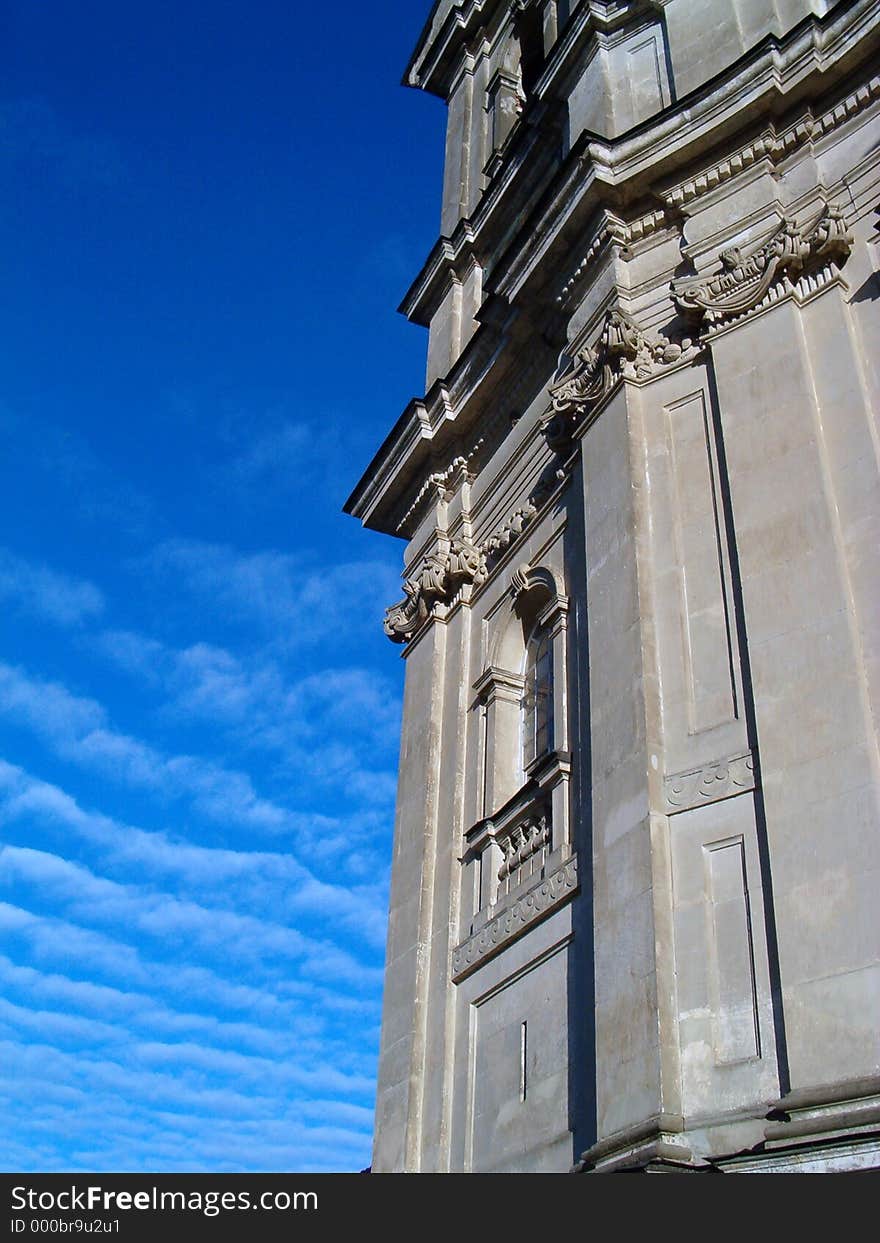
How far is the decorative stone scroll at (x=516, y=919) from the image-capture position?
1441 centimetres

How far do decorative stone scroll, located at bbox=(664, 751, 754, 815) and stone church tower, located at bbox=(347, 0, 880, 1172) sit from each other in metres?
0.03

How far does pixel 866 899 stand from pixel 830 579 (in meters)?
3.18

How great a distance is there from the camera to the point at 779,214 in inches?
623

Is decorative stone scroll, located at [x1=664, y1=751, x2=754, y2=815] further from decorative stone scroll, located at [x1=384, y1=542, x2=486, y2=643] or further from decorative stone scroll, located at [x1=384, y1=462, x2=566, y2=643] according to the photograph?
decorative stone scroll, located at [x1=384, y1=542, x2=486, y2=643]

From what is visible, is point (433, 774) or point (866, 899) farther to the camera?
point (433, 774)

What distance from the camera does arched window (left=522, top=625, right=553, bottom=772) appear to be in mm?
17234

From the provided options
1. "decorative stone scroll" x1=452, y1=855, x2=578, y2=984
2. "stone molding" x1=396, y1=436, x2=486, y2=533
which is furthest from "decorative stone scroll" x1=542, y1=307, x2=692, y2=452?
"decorative stone scroll" x1=452, y1=855, x2=578, y2=984

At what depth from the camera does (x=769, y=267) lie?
50.0 ft

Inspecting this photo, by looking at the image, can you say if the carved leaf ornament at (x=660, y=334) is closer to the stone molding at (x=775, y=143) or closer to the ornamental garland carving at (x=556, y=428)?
the ornamental garland carving at (x=556, y=428)

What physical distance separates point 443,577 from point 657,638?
6242 millimetres

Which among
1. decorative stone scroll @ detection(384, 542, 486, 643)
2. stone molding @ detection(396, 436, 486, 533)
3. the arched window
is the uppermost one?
stone molding @ detection(396, 436, 486, 533)

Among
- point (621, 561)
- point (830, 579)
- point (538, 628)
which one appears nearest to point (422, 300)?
point (538, 628)

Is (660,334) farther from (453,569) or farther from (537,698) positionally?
(453,569)
